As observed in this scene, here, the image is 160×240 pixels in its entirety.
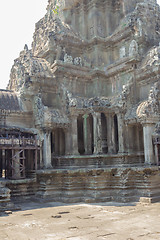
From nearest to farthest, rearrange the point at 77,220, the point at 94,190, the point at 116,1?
the point at 77,220
the point at 94,190
the point at 116,1

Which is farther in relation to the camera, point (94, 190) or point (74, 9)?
point (74, 9)

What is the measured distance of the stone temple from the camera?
17766mm

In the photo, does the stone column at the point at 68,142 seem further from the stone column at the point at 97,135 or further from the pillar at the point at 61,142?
the stone column at the point at 97,135

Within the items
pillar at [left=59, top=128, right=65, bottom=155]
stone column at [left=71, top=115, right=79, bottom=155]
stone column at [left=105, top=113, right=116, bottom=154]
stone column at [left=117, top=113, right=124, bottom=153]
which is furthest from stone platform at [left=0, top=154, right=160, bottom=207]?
pillar at [left=59, top=128, right=65, bottom=155]

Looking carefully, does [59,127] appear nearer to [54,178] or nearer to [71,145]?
Result: [71,145]

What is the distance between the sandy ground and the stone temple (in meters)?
1.85

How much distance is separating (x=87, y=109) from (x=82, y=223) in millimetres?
10277

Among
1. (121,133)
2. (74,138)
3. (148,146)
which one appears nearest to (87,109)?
(74,138)

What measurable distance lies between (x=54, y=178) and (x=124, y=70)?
9.95 metres

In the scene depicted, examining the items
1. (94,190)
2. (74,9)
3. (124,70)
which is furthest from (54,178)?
(74,9)

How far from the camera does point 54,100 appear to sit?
2200 centimetres

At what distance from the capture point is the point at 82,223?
11.6m

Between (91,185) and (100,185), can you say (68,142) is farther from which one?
(100,185)

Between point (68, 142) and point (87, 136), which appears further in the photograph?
point (87, 136)
